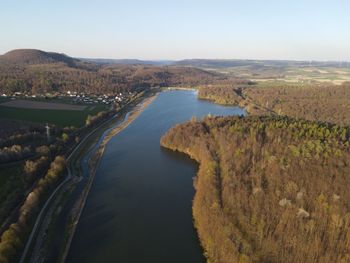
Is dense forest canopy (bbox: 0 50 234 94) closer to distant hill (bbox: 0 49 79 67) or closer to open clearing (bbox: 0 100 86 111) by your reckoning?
distant hill (bbox: 0 49 79 67)

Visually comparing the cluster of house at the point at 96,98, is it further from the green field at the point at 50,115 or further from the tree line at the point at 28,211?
the tree line at the point at 28,211

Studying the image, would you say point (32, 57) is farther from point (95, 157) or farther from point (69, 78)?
point (95, 157)

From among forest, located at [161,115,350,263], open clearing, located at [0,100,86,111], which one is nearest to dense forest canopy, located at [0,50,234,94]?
open clearing, located at [0,100,86,111]

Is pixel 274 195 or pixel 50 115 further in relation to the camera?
pixel 50 115

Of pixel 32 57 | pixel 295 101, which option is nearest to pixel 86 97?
pixel 295 101

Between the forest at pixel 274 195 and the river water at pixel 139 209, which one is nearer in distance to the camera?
the forest at pixel 274 195

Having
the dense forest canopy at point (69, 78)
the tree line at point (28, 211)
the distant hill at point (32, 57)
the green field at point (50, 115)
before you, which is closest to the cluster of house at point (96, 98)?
the dense forest canopy at point (69, 78)
